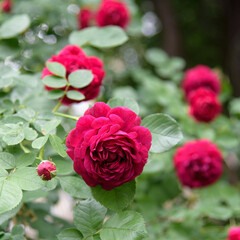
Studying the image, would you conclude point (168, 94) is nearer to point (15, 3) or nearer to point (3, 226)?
point (15, 3)

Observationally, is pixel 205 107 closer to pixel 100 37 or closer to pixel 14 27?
pixel 100 37

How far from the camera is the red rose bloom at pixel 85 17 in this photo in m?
1.62

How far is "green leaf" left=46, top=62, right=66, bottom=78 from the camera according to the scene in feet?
2.57

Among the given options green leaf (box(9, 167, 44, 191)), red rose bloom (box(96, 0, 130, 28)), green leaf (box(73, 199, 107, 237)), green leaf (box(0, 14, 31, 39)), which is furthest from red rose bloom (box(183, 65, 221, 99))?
green leaf (box(9, 167, 44, 191))

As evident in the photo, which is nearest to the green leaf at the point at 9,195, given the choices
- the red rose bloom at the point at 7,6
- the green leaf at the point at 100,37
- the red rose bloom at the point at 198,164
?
the green leaf at the point at 100,37

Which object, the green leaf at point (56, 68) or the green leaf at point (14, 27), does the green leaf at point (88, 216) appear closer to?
the green leaf at point (56, 68)

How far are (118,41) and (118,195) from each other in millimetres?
587

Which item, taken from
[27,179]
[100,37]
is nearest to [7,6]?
[100,37]

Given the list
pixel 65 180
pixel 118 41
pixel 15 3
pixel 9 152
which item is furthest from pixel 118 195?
pixel 15 3

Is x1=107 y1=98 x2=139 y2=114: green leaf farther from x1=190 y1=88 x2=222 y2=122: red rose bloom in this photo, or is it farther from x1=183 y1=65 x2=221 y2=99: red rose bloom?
x1=183 y1=65 x2=221 y2=99: red rose bloom

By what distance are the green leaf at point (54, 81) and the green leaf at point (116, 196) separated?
27 cm

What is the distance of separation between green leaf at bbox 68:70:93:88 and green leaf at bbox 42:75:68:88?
2 centimetres

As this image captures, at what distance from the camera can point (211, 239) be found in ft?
3.70

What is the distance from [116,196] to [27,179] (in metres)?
0.17
